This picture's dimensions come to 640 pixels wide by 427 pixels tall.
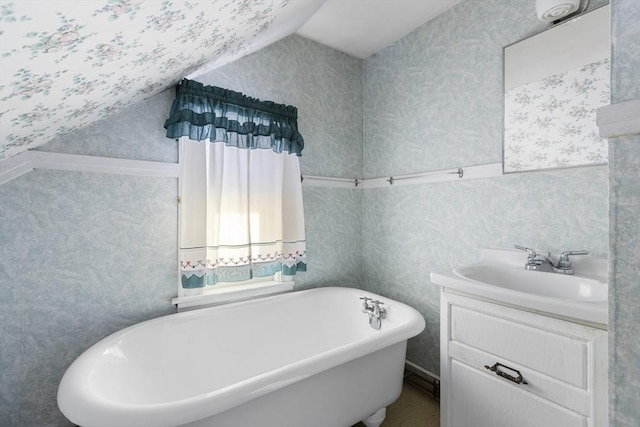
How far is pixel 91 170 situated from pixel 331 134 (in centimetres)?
154

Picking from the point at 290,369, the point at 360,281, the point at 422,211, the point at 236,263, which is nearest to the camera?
the point at 290,369

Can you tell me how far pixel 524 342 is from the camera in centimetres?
111

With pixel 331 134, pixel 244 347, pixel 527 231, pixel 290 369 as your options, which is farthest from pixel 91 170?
pixel 527 231

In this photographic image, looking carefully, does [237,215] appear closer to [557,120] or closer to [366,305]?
[366,305]

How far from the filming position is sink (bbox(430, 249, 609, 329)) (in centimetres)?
97

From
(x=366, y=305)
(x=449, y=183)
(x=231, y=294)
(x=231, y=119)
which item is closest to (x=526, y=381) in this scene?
(x=366, y=305)

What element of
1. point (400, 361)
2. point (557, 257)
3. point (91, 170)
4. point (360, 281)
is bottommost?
point (400, 361)

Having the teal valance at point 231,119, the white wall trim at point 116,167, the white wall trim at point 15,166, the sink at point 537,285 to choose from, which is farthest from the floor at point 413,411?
the white wall trim at point 15,166

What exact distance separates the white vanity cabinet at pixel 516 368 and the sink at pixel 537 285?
2.0 inches

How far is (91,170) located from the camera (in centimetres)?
147

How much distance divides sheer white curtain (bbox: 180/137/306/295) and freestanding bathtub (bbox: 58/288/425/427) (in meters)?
0.22

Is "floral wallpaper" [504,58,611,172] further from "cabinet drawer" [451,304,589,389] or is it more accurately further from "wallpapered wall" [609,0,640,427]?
"wallpapered wall" [609,0,640,427]

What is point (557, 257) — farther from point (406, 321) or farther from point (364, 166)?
point (364, 166)

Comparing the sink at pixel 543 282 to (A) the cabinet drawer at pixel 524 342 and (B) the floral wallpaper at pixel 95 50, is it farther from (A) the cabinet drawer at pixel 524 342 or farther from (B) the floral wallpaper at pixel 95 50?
(B) the floral wallpaper at pixel 95 50
